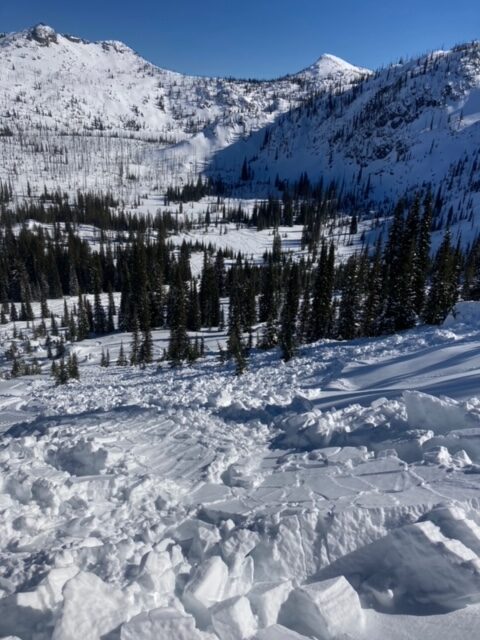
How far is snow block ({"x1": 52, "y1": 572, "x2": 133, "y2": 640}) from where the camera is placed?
3814 mm

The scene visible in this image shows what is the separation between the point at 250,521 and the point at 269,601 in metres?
1.66

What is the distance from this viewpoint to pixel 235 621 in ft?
12.9

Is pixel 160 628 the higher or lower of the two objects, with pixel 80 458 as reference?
higher

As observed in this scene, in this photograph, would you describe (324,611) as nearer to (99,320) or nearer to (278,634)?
(278,634)

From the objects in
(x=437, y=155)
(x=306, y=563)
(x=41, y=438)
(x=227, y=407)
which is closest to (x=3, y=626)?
(x=306, y=563)

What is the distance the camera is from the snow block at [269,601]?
13.8 ft

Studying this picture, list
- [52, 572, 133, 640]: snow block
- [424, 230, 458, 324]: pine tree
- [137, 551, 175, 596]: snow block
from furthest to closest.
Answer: [424, 230, 458, 324]: pine tree
[137, 551, 175, 596]: snow block
[52, 572, 133, 640]: snow block

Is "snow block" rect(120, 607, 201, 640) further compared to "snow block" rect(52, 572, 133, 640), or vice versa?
"snow block" rect(52, 572, 133, 640)

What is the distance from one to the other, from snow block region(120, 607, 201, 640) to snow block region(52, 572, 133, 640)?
0.36 m

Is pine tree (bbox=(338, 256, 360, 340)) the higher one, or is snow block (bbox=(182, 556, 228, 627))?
snow block (bbox=(182, 556, 228, 627))

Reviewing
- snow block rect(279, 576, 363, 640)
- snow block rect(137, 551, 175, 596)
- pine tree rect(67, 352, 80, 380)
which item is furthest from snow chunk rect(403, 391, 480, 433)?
pine tree rect(67, 352, 80, 380)

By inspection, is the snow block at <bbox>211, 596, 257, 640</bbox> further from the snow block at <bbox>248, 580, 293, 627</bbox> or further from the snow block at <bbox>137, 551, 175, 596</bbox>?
the snow block at <bbox>137, 551, 175, 596</bbox>

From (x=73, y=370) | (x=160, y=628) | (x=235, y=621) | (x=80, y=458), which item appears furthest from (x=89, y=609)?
(x=73, y=370)

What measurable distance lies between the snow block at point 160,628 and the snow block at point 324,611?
123 centimetres
